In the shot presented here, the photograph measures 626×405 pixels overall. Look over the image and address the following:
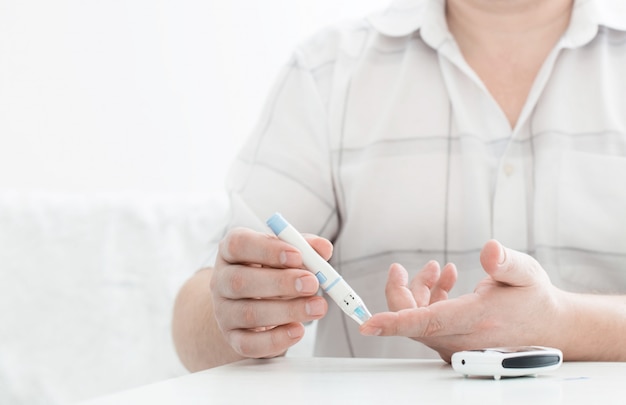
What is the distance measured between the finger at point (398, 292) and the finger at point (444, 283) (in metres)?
0.05

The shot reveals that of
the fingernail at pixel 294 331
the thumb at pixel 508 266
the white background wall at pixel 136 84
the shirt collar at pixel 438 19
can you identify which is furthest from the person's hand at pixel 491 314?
the white background wall at pixel 136 84

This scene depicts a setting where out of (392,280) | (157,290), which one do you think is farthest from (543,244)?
(157,290)

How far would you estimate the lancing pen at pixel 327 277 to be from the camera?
77cm

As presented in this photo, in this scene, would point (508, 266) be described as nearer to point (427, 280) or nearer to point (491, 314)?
point (491, 314)

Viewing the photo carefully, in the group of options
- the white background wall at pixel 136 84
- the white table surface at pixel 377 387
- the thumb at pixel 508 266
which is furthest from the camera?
the white background wall at pixel 136 84

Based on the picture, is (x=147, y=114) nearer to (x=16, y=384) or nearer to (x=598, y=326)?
(x=16, y=384)

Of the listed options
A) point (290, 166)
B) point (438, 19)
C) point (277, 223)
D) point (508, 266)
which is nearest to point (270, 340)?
point (277, 223)

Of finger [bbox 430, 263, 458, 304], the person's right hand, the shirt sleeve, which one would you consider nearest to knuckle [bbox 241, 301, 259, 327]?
the person's right hand

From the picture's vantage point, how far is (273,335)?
2.71 ft

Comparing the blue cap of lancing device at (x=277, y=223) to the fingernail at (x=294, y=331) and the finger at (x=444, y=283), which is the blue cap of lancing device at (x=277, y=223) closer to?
the fingernail at (x=294, y=331)

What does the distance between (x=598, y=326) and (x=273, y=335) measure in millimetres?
359

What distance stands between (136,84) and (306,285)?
138cm

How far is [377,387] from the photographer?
639 millimetres

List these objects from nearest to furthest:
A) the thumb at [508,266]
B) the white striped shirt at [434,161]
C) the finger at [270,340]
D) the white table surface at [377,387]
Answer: the white table surface at [377,387]
the thumb at [508,266]
the finger at [270,340]
the white striped shirt at [434,161]
